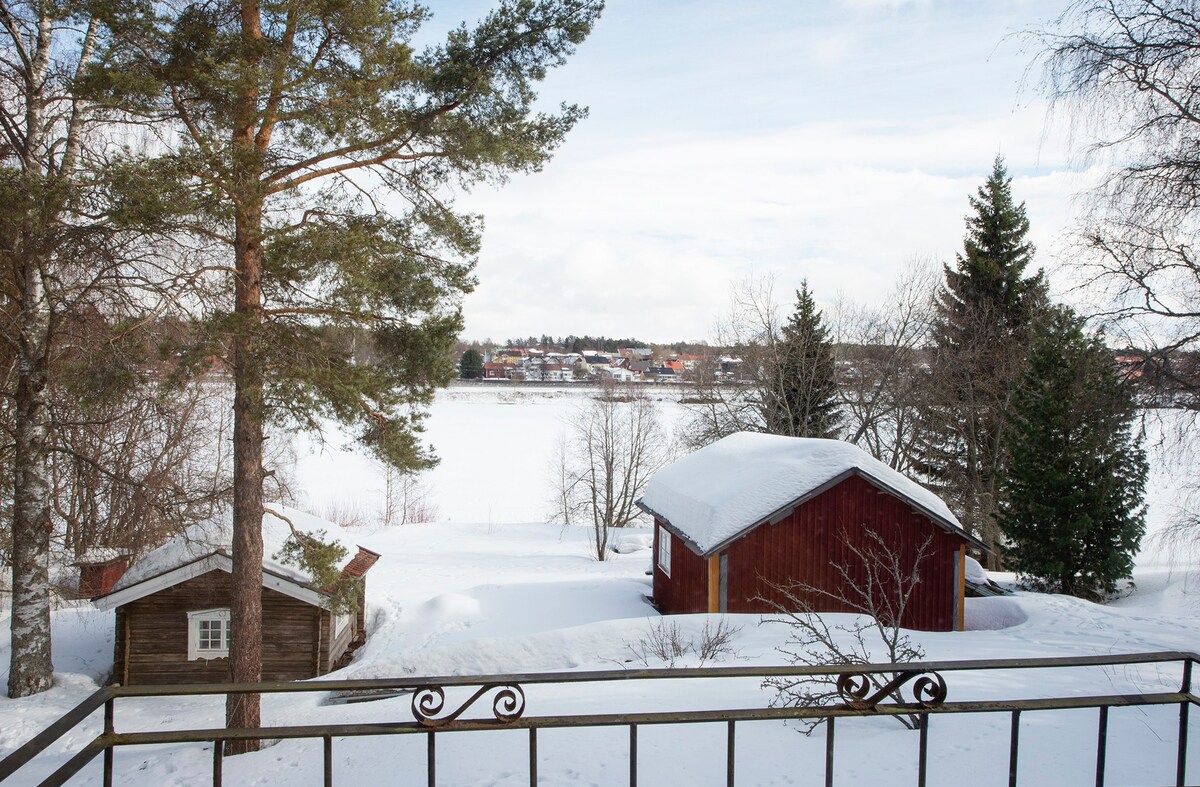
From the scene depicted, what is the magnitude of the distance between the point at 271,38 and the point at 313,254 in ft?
8.33

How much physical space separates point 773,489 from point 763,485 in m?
0.25

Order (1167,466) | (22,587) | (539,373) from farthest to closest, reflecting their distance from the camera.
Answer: (539,373) → (22,587) → (1167,466)

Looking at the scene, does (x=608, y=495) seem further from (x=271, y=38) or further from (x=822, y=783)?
(x=822, y=783)

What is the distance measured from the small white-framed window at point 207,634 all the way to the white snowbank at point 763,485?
29.8 ft

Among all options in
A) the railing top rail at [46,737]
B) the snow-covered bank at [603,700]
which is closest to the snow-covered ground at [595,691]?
the snow-covered bank at [603,700]

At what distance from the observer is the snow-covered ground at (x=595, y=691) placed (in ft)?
15.9

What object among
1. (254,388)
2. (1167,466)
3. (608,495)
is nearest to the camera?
(254,388)

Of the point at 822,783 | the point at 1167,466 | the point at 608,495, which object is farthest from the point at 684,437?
the point at 822,783

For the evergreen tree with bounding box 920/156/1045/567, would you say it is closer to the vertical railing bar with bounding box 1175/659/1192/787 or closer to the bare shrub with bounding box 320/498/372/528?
the vertical railing bar with bounding box 1175/659/1192/787

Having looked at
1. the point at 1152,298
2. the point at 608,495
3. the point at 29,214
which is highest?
the point at 29,214

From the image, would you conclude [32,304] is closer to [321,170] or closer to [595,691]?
[321,170]

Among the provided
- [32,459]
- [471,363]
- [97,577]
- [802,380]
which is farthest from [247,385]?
[471,363]

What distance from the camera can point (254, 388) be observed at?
26.0ft

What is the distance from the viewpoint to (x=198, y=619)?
14.2 metres
